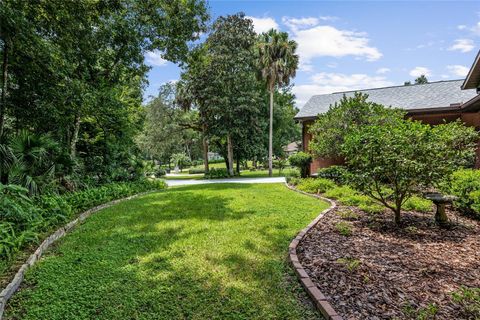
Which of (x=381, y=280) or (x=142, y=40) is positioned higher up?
(x=142, y=40)

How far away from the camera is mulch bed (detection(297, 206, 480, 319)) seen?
2646 mm

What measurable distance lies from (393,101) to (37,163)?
17670 mm

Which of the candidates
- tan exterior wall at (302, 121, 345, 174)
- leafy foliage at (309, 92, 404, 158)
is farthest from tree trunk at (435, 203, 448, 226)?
tan exterior wall at (302, 121, 345, 174)

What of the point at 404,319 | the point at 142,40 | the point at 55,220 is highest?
the point at 142,40

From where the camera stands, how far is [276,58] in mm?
19656

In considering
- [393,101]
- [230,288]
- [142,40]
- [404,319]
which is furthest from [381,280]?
[393,101]

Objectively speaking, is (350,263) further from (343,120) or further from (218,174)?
(218,174)

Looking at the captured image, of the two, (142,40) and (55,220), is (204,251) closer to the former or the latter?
(55,220)

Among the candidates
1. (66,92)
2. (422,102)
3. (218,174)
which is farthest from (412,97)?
(66,92)

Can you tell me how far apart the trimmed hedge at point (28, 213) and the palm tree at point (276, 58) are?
15.2 m

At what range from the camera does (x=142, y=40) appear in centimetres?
980

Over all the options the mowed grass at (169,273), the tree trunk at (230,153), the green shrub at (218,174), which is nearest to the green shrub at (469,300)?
the mowed grass at (169,273)

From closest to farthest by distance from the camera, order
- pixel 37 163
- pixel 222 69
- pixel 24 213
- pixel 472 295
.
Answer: pixel 472 295 → pixel 24 213 → pixel 37 163 → pixel 222 69

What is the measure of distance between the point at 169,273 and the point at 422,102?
16.7 meters
